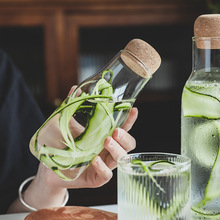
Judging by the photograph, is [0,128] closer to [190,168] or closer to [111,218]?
[111,218]

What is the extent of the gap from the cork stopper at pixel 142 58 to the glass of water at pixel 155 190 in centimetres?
13

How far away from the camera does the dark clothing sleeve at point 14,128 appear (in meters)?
1.14

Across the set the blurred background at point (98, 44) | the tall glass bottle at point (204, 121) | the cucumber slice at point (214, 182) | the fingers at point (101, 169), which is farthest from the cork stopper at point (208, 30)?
the blurred background at point (98, 44)

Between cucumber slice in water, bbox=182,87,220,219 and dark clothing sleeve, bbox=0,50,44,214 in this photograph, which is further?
dark clothing sleeve, bbox=0,50,44,214

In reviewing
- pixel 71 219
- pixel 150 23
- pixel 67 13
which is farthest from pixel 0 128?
pixel 150 23

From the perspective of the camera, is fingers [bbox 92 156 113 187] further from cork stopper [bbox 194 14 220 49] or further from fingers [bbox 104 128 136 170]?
cork stopper [bbox 194 14 220 49]

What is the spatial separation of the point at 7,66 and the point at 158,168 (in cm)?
82

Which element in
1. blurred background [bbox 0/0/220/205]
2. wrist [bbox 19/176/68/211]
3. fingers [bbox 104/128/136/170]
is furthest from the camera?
blurred background [bbox 0/0/220/205]

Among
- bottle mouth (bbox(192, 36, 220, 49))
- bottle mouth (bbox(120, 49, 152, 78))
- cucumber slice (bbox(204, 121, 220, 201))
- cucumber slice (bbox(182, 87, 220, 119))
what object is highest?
bottle mouth (bbox(192, 36, 220, 49))

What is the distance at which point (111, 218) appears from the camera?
697mm

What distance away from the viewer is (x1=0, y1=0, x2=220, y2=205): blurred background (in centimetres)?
223

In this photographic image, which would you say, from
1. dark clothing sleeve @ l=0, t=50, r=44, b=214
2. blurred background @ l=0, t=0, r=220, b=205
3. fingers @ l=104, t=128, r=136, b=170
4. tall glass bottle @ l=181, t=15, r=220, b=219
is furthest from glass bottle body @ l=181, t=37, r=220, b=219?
blurred background @ l=0, t=0, r=220, b=205

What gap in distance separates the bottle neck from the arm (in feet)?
0.50

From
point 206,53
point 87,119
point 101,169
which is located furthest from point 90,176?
point 206,53
